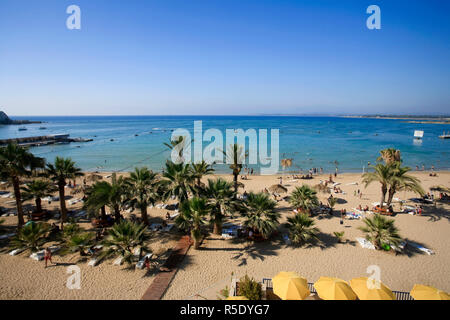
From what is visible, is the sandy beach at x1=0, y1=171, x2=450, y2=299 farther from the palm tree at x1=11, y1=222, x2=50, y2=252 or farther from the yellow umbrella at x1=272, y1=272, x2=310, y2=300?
the yellow umbrella at x1=272, y1=272, x2=310, y2=300

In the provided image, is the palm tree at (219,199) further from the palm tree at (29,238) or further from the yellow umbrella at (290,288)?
the palm tree at (29,238)

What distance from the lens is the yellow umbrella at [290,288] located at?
742 cm

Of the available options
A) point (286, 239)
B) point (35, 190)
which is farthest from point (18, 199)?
point (286, 239)

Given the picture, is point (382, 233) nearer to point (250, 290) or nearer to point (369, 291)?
point (369, 291)

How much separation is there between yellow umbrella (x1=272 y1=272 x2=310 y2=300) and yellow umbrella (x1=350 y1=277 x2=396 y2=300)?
1747 millimetres

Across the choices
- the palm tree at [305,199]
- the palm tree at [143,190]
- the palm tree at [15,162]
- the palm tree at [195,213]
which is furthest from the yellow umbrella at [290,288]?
the palm tree at [15,162]

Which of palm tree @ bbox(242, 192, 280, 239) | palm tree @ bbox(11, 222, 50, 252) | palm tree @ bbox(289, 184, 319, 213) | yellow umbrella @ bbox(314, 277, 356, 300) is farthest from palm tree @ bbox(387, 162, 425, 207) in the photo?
palm tree @ bbox(11, 222, 50, 252)

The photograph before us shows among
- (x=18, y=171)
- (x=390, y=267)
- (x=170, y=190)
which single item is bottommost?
(x=390, y=267)

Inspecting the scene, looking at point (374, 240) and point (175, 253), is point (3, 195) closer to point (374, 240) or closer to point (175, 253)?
point (175, 253)

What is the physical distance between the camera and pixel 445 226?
15.3m

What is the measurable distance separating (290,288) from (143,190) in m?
10.3
